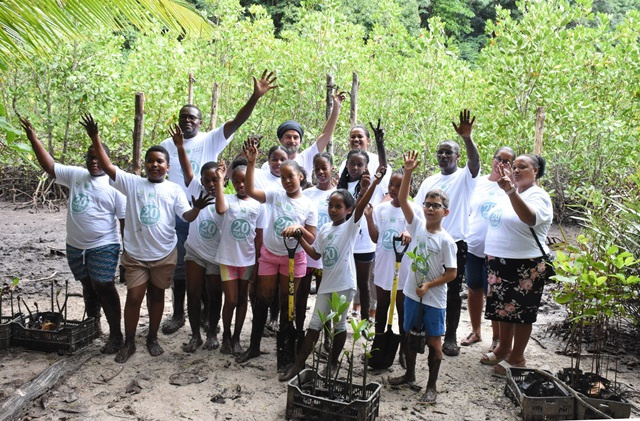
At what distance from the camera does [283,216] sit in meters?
4.86

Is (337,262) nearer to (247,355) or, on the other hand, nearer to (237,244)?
(237,244)

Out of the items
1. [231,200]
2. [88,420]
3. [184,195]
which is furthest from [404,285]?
[88,420]

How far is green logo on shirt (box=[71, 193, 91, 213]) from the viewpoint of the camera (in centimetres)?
505

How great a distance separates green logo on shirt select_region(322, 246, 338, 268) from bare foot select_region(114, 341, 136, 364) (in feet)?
5.87

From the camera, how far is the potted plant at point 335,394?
3793 millimetres

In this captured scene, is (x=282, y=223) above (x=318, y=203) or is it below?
below

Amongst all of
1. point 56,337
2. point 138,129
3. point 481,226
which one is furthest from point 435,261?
point 138,129

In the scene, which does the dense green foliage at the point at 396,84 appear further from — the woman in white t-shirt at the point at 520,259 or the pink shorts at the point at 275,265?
the pink shorts at the point at 275,265

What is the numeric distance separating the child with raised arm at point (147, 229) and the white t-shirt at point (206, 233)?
0.61ft

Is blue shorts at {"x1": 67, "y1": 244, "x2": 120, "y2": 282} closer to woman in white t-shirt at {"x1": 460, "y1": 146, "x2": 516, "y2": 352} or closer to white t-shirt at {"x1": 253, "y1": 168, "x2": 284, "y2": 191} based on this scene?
white t-shirt at {"x1": 253, "y1": 168, "x2": 284, "y2": 191}

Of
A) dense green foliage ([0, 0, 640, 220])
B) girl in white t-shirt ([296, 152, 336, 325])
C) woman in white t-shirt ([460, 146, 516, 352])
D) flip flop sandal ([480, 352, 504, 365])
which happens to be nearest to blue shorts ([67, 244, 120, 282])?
girl in white t-shirt ([296, 152, 336, 325])

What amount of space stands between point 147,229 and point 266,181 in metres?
1.16

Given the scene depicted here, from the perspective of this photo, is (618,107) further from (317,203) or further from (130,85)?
(130,85)

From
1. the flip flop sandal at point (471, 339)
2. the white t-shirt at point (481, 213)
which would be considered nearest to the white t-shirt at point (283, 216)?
the white t-shirt at point (481, 213)
